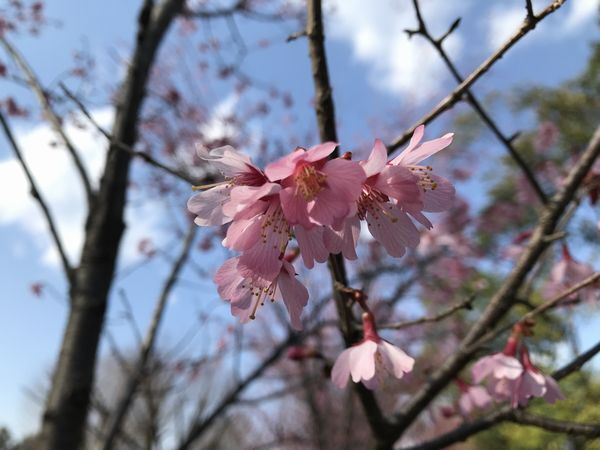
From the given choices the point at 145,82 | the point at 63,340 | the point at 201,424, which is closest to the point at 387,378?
the point at 63,340

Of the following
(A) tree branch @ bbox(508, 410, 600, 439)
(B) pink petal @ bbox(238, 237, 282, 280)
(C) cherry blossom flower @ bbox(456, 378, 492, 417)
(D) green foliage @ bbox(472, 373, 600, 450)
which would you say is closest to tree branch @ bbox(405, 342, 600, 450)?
(A) tree branch @ bbox(508, 410, 600, 439)

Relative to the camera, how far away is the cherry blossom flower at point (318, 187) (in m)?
0.65

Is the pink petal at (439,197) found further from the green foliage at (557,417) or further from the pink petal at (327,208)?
the green foliage at (557,417)

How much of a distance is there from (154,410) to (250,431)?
7956mm

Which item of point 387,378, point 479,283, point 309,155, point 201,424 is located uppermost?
point 479,283

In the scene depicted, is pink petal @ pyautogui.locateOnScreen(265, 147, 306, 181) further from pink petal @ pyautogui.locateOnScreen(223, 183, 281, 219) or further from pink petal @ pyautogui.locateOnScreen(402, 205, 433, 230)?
pink petal @ pyautogui.locateOnScreen(402, 205, 433, 230)

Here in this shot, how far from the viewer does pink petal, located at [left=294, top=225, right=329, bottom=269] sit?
2.28 feet

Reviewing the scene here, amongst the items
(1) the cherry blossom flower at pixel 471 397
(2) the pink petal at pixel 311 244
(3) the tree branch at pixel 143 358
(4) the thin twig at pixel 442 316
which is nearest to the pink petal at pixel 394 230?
(2) the pink petal at pixel 311 244

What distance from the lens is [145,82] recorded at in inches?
102

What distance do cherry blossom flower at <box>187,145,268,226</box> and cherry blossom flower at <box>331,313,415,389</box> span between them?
→ 1.33 ft

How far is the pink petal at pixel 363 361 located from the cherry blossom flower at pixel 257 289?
7.1 inches

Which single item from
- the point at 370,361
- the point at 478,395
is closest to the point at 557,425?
the point at 478,395

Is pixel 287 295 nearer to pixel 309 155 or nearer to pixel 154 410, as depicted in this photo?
pixel 309 155

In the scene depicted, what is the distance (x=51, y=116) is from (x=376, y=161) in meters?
1.37
